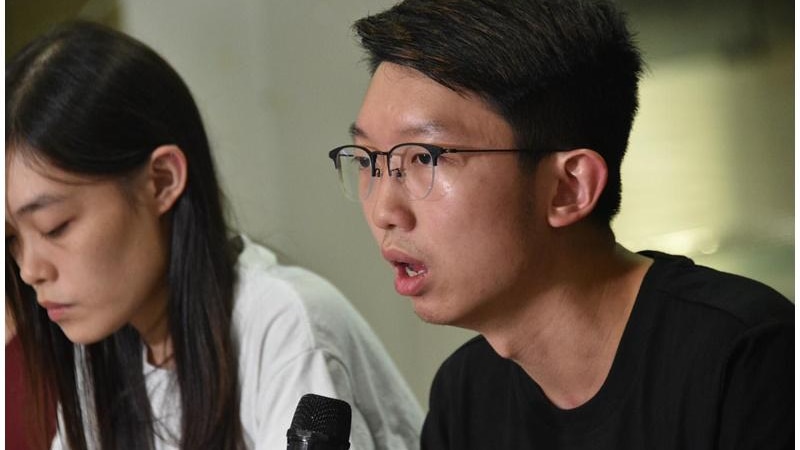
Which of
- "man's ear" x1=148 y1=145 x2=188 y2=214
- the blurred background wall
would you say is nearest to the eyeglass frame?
the blurred background wall

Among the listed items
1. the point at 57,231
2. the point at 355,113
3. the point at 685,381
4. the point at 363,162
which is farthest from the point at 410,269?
the point at 57,231

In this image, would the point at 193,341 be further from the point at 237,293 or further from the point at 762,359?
the point at 762,359

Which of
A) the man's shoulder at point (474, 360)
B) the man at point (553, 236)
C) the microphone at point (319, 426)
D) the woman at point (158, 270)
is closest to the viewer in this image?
the microphone at point (319, 426)

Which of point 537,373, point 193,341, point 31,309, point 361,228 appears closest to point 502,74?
point 537,373

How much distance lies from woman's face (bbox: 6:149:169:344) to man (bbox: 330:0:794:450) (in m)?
0.36

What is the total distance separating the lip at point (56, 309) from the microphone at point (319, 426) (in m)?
0.50

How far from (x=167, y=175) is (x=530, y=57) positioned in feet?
1.64

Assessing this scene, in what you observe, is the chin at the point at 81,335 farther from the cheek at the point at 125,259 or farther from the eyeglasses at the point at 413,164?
the eyeglasses at the point at 413,164

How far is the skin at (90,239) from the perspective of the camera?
1.22 metres

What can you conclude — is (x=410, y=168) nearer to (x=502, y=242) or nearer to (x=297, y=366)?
(x=502, y=242)

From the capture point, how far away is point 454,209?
0.92m

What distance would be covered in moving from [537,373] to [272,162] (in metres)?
0.45

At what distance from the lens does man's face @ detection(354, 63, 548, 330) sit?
0.92 meters

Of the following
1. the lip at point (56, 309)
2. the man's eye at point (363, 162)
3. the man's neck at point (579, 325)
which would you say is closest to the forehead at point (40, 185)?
the lip at point (56, 309)
